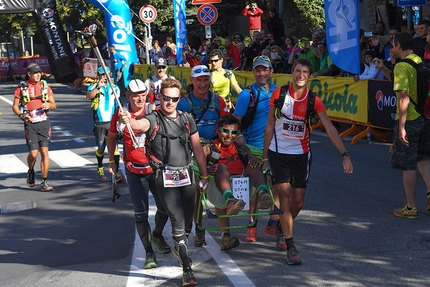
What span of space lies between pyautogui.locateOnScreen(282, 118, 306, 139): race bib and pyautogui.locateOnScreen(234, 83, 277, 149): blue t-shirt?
0.71m

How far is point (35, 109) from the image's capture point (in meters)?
11.2

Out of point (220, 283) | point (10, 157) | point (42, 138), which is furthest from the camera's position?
point (10, 157)

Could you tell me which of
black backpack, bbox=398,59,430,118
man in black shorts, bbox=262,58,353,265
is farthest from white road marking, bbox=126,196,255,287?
black backpack, bbox=398,59,430,118

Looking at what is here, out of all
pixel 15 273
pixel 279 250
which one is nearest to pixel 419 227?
pixel 279 250

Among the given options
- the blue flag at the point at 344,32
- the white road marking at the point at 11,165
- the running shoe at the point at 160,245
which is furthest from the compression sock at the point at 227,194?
the blue flag at the point at 344,32

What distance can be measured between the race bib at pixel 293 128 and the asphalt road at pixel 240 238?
1176mm

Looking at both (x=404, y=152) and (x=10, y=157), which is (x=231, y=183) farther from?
(x=10, y=157)

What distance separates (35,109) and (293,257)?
605cm

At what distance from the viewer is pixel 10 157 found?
15.1 m

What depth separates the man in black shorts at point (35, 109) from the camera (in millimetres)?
11172

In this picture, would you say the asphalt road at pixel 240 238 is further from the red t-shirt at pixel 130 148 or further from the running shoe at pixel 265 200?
the red t-shirt at pixel 130 148

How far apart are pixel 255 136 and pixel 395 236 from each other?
178 cm

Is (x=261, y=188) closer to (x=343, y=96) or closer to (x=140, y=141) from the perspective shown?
(x=140, y=141)

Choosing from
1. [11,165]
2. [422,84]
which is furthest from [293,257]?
[11,165]
